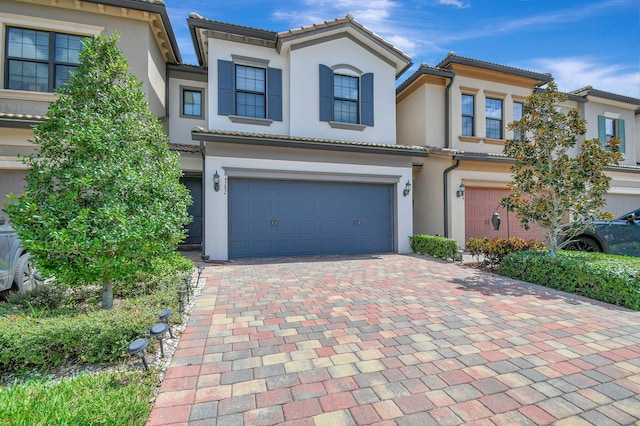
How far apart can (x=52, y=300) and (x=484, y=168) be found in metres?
12.6

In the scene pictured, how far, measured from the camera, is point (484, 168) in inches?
433

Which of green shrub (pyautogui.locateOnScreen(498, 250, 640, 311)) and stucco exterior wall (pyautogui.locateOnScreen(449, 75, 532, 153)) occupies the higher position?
stucco exterior wall (pyautogui.locateOnScreen(449, 75, 532, 153))

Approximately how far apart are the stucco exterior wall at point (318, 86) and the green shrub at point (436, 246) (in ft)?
12.1

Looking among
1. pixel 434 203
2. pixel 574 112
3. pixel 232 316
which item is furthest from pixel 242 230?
pixel 574 112

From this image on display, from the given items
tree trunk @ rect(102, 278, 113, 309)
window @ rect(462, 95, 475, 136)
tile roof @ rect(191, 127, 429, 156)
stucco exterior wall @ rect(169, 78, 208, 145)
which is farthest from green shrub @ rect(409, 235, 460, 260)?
stucco exterior wall @ rect(169, 78, 208, 145)

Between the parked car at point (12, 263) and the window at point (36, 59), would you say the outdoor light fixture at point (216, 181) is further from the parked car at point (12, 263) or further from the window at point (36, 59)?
the window at point (36, 59)

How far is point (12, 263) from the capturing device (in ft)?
15.6

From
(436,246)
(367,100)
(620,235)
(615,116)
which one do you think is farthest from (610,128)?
(367,100)

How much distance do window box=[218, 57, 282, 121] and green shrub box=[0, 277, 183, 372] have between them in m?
7.26

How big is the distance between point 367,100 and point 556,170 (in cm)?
604

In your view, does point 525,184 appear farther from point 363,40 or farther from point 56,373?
point 56,373

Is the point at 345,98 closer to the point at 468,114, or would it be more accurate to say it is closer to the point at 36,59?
the point at 468,114

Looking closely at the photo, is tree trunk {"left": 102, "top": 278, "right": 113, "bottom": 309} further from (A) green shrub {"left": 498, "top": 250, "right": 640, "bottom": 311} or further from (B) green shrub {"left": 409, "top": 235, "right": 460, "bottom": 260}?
(B) green shrub {"left": 409, "top": 235, "right": 460, "bottom": 260}

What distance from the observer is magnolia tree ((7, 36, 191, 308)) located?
11.4 feet
